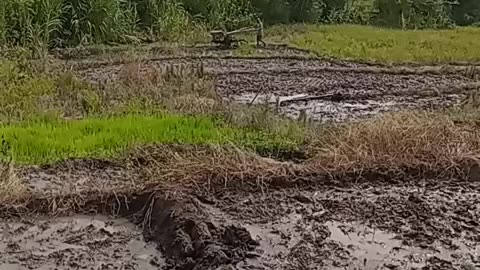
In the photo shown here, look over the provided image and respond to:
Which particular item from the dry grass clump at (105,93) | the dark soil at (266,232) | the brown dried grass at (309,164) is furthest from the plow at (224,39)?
the dark soil at (266,232)

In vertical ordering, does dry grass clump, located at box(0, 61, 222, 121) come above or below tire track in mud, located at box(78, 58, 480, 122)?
above

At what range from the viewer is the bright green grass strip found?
554 centimetres

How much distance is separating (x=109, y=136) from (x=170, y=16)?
7.59 m

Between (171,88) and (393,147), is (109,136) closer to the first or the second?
(171,88)

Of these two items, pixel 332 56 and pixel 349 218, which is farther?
pixel 332 56

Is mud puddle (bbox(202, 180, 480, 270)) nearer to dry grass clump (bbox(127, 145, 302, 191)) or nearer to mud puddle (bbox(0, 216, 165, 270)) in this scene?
dry grass clump (bbox(127, 145, 302, 191))

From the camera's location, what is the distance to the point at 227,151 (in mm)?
5270

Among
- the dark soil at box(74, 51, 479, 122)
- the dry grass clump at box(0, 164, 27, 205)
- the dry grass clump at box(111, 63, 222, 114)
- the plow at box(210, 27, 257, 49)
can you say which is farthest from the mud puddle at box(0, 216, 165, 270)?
the plow at box(210, 27, 257, 49)

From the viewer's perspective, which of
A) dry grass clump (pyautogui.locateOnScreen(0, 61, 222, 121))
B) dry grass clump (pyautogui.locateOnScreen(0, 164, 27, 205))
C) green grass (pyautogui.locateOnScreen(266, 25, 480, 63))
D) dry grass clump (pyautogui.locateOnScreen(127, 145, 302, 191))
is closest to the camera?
dry grass clump (pyautogui.locateOnScreen(0, 164, 27, 205))

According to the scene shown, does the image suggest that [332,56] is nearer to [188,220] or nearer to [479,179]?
[479,179]

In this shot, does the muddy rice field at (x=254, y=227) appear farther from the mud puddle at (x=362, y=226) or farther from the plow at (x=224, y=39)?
the plow at (x=224, y=39)

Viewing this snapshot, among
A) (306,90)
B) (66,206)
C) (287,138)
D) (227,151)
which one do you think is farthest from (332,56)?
(66,206)

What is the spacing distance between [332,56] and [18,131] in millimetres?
6824

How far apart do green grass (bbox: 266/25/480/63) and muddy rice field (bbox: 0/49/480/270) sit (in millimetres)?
6577
